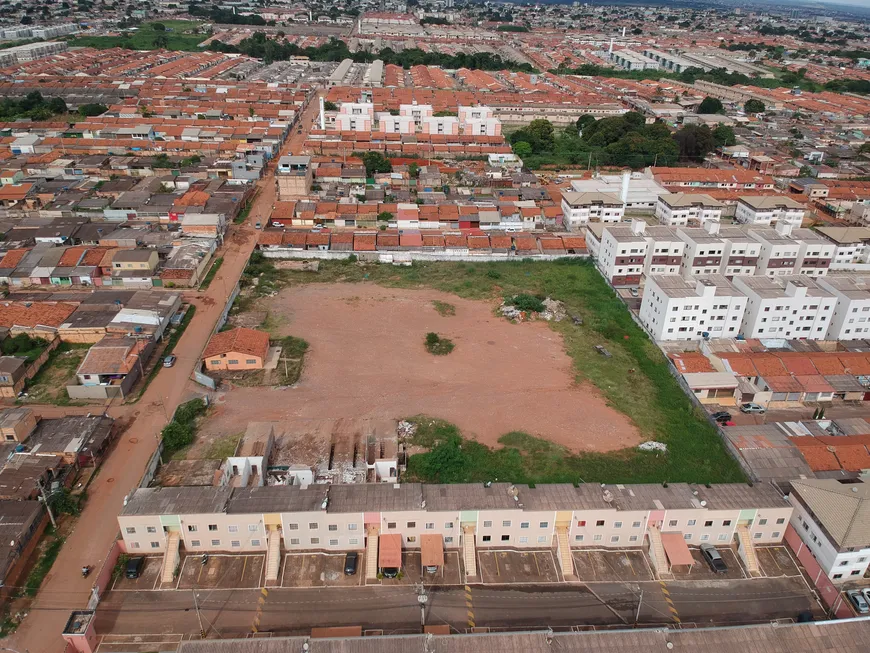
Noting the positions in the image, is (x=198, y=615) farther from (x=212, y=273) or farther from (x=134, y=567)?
(x=212, y=273)

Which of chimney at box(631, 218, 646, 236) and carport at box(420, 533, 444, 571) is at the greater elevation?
chimney at box(631, 218, 646, 236)

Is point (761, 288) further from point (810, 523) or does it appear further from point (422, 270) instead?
point (422, 270)

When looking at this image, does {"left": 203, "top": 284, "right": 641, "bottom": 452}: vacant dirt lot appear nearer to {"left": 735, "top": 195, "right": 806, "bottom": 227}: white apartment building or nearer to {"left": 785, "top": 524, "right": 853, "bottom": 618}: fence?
{"left": 785, "top": 524, "right": 853, "bottom": 618}: fence

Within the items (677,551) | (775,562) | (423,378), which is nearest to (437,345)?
(423,378)

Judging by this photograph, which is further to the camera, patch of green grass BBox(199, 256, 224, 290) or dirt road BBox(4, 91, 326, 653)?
patch of green grass BBox(199, 256, 224, 290)

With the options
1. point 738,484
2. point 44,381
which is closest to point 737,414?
point 738,484

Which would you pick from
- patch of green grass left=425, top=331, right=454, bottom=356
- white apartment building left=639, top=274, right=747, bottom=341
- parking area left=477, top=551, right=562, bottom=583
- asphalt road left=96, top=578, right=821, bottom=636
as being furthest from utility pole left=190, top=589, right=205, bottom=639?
white apartment building left=639, top=274, right=747, bottom=341
